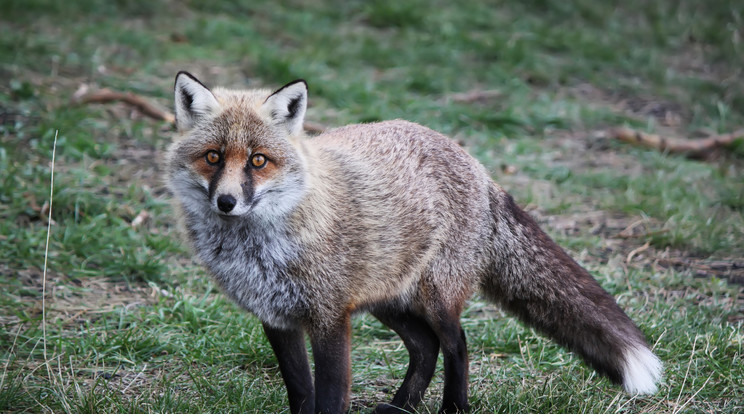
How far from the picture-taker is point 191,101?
157 inches

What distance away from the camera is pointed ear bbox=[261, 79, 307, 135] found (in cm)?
394

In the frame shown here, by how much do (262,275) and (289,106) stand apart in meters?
0.88

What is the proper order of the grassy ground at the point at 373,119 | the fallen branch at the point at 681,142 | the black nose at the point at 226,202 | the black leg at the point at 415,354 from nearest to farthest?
the black nose at the point at 226,202 < the black leg at the point at 415,354 < the grassy ground at the point at 373,119 < the fallen branch at the point at 681,142

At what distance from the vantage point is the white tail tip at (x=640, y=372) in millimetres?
3996

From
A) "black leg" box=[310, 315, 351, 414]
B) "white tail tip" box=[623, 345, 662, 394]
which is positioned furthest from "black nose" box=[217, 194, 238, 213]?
"white tail tip" box=[623, 345, 662, 394]

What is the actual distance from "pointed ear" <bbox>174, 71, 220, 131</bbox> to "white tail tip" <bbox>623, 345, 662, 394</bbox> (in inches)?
99.0

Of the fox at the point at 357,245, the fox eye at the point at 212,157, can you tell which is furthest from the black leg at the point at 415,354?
the fox eye at the point at 212,157

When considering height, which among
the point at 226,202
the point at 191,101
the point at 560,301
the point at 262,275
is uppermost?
the point at 191,101

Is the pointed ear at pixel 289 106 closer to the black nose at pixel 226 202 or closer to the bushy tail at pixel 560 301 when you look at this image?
the black nose at pixel 226 202

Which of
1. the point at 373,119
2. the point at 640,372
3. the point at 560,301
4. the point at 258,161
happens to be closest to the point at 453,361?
the point at 560,301

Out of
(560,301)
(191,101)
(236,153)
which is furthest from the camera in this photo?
(560,301)

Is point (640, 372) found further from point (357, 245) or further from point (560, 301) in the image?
point (357, 245)

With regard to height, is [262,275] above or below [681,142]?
above

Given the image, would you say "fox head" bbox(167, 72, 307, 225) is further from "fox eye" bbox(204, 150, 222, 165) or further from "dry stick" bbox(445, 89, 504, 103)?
"dry stick" bbox(445, 89, 504, 103)
